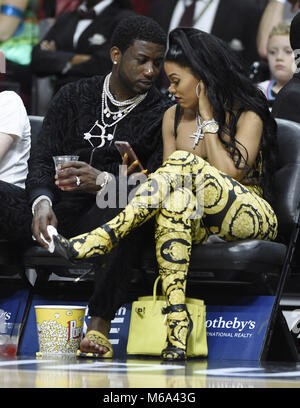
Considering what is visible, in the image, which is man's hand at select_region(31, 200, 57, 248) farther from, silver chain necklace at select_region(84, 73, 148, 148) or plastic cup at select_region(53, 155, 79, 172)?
silver chain necklace at select_region(84, 73, 148, 148)

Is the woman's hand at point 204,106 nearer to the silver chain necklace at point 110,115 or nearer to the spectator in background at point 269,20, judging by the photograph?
the silver chain necklace at point 110,115

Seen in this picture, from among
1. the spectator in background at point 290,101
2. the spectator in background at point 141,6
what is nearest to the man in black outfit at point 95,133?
the spectator in background at point 290,101

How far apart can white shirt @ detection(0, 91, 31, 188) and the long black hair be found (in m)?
0.72

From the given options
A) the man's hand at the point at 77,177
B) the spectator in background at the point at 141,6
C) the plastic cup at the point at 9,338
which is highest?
the spectator in background at the point at 141,6

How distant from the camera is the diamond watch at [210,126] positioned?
334cm

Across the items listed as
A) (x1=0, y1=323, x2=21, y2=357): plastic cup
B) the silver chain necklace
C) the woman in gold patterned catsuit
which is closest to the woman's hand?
the woman in gold patterned catsuit

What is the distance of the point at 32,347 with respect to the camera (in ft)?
11.7

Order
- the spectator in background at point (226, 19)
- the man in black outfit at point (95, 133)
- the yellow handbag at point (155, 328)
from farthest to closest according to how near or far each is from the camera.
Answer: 1. the spectator in background at point (226, 19)
2. the man in black outfit at point (95, 133)
3. the yellow handbag at point (155, 328)

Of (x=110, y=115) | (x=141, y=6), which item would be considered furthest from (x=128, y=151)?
(x=141, y=6)

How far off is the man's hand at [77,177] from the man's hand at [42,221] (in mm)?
120

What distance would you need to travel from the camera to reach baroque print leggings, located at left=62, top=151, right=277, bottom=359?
3026 millimetres

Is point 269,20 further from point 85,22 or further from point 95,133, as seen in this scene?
point 95,133

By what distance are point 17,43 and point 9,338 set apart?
2.83 meters
